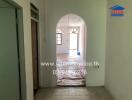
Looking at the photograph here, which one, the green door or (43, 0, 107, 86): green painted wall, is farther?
(43, 0, 107, 86): green painted wall

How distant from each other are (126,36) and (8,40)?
7.05 feet

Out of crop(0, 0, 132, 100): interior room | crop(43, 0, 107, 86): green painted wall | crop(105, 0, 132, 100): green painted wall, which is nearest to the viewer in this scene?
crop(0, 0, 132, 100): interior room

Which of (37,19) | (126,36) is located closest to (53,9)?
(37,19)

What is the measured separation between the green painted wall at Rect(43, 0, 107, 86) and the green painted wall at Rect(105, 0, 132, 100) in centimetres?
26

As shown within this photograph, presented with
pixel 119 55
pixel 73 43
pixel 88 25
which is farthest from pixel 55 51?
pixel 73 43

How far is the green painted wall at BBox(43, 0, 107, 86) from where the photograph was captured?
3.80 m

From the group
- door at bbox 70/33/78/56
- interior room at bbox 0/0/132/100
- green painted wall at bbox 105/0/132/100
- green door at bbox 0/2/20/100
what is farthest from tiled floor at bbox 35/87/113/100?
door at bbox 70/33/78/56

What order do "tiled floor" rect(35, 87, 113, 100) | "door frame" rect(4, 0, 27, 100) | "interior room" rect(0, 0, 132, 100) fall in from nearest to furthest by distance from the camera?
"door frame" rect(4, 0, 27, 100)
"interior room" rect(0, 0, 132, 100)
"tiled floor" rect(35, 87, 113, 100)

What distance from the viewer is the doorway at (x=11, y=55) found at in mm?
2150

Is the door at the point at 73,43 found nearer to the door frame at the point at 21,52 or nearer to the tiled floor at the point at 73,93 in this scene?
the tiled floor at the point at 73,93

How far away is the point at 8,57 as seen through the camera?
2270mm

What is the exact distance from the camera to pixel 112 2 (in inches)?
133

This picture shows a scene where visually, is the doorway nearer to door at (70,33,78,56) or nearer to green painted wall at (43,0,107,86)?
green painted wall at (43,0,107,86)

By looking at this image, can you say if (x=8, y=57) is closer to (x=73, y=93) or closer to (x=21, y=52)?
(x=21, y=52)
